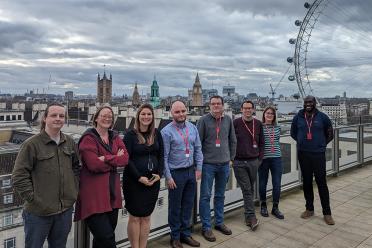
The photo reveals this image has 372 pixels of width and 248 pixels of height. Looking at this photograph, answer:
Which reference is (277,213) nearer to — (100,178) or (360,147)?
(100,178)

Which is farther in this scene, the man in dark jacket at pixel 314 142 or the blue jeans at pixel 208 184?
the man in dark jacket at pixel 314 142

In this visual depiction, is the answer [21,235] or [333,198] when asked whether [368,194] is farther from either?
[21,235]

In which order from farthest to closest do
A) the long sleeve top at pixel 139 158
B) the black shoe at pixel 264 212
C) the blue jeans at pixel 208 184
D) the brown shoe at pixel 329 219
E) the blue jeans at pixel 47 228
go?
the black shoe at pixel 264 212, the brown shoe at pixel 329 219, the blue jeans at pixel 208 184, the long sleeve top at pixel 139 158, the blue jeans at pixel 47 228

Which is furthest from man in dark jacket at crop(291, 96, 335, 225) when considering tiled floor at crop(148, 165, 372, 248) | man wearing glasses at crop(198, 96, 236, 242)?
man wearing glasses at crop(198, 96, 236, 242)

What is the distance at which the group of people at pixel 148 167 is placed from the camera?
9.20ft

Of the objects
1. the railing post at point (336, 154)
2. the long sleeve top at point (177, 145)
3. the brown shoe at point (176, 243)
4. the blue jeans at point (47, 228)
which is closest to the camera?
the blue jeans at point (47, 228)

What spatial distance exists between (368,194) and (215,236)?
3.60 m

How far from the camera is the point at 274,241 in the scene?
14.3 ft

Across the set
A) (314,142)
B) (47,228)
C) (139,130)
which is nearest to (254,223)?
(314,142)

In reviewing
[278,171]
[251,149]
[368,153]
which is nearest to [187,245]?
[251,149]

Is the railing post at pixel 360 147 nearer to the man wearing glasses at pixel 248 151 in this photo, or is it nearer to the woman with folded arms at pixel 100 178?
the man wearing glasses at pixel 248 151

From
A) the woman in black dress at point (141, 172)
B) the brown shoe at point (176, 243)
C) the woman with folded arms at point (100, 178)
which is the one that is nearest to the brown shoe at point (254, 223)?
the brown shoe at point (176, 243)

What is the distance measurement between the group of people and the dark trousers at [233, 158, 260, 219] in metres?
0.01

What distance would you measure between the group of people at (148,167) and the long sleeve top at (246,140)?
0.01m
